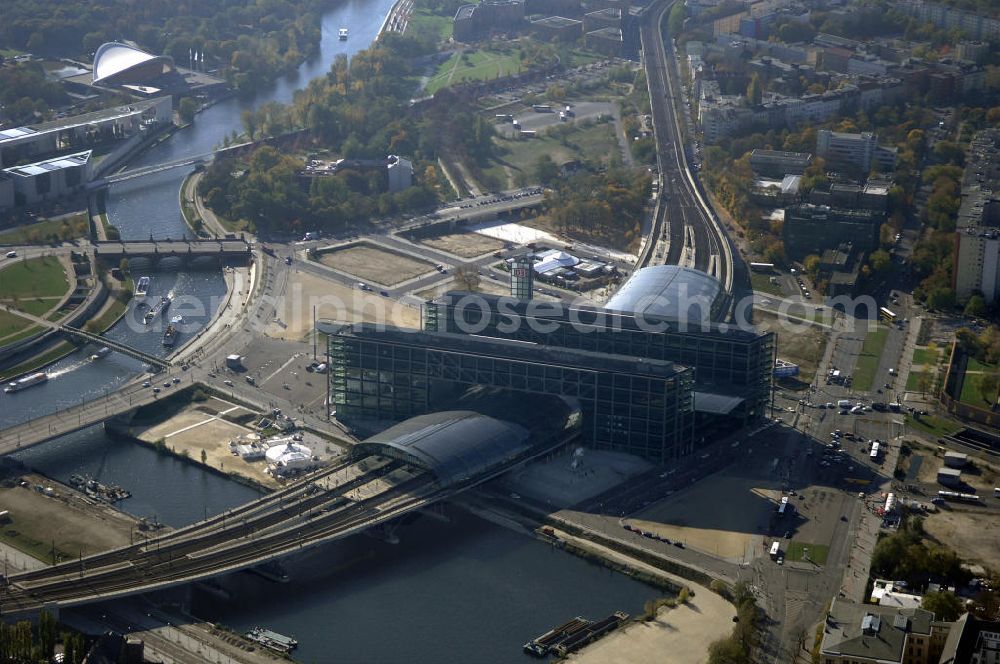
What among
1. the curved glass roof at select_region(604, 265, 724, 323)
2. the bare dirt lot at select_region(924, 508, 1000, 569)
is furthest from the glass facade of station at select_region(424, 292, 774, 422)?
the bare dirt lot at select_region(924, 508, 1000, 569)

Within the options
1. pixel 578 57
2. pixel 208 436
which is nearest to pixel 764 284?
pixel 208 436

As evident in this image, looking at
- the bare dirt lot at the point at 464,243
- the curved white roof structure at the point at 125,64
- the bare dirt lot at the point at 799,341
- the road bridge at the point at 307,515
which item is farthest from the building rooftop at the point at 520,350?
the curved white roof structure at the point at 125,64

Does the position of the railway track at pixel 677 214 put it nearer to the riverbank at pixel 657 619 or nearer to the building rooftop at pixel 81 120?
the riverbank at pixel 657 619

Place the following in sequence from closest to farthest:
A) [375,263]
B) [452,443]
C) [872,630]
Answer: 1. [872,630]
2. [452,443]
3. [375,263]

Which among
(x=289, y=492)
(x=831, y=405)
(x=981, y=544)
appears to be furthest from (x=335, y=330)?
(x=981, y=544)

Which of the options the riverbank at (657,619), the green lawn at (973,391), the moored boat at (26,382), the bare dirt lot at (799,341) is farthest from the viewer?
the bare dirt lot at (799,341)

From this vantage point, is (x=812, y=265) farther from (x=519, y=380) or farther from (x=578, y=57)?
(x=578, y=57)
